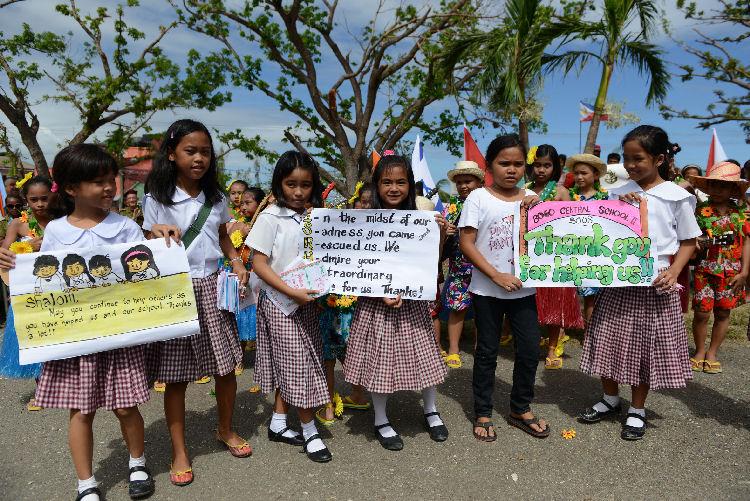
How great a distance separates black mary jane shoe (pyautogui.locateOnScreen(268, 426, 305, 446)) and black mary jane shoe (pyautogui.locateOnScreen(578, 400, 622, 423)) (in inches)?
80.3

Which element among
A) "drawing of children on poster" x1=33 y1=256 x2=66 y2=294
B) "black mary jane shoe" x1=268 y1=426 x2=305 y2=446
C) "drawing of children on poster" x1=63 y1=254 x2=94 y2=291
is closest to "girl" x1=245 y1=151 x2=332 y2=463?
"black mary jane shoe" x1=268 y1=426 x2=305 y2=446

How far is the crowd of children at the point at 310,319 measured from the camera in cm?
258

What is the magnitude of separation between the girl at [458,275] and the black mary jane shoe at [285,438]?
1.98 metres

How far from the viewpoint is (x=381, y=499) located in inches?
105

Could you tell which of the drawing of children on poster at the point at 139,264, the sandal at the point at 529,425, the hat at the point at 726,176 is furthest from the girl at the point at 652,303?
the drawing of children on poster at the point at 139,264

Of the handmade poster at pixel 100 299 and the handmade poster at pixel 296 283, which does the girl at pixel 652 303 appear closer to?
the handmade poster at pixel 296 283

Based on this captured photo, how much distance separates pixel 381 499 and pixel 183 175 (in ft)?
7.14

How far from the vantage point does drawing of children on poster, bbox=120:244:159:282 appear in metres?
2.57

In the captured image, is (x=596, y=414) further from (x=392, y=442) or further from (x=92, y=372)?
(x=92, y=372)

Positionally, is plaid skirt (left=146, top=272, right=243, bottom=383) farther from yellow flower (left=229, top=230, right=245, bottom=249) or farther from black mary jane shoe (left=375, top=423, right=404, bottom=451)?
yellow flower (left=229, top=230, right=245, bottom=249)

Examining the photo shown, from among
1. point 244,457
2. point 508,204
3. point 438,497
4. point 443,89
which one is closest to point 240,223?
point 244,457

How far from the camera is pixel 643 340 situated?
10.8ft

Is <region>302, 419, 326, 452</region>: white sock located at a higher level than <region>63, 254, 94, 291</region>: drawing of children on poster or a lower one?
lower

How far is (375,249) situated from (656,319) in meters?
1.95
